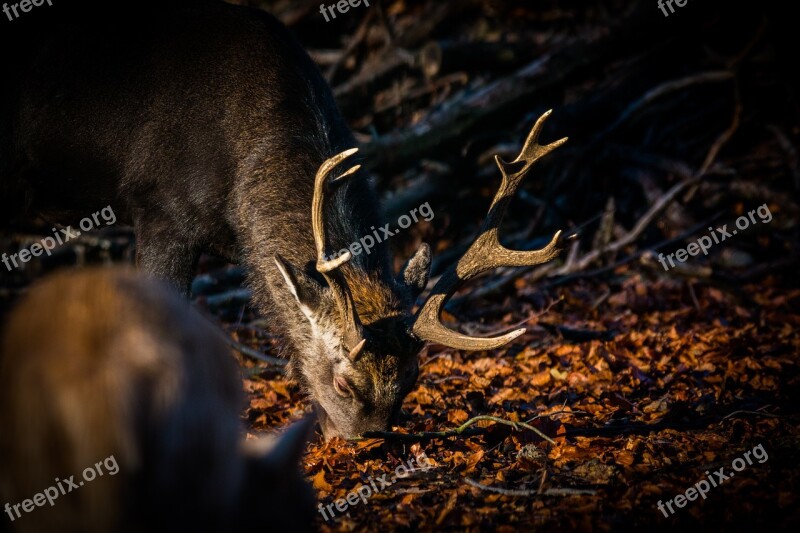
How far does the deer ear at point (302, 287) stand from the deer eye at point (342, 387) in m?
0.45

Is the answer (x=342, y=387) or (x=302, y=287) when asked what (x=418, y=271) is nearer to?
(x=302, y=287)

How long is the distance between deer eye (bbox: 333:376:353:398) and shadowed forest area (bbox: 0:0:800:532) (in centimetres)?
33

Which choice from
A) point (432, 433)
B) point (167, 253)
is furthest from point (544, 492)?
point (167, 253)

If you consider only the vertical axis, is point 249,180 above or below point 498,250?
above

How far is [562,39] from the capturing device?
961 cm

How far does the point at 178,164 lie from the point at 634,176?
6.37 metres

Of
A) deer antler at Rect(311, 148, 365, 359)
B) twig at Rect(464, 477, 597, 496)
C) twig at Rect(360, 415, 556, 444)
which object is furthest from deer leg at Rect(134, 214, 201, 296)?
twig at Rect(464, 477, 597, 496)

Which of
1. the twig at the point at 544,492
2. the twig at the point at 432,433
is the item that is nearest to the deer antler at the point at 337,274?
the twig at the point at 432,433

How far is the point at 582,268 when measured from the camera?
25.8 feet

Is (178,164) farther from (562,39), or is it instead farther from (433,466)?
(562,39)

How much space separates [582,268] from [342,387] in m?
4.23

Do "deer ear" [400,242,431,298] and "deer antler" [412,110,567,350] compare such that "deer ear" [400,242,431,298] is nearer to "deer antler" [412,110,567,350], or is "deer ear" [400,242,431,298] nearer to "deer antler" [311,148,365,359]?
"deer antler" [412,110,567,350]

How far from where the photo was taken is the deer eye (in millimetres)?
4449

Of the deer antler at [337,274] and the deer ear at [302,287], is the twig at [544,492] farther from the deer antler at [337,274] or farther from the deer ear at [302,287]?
the deer ear at [302,287]
